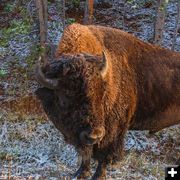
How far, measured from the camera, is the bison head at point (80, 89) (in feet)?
Result: 14.6

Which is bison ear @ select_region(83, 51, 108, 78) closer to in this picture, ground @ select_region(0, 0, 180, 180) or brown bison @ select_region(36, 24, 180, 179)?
brown bison @ select_region(36, 24, 180, 179)

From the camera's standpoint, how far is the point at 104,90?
191 inches

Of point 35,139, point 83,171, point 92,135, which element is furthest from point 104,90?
point 35,139

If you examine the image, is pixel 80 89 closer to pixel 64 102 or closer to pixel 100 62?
pixel 64 102

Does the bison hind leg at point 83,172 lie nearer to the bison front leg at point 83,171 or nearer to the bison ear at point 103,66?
the bison front leg at point 83,171

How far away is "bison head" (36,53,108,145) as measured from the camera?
4.46 metres

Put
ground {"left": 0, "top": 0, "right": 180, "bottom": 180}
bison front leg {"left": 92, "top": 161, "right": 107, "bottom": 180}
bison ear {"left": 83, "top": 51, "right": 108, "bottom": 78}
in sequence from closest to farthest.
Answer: bison ear {"left": 83, "top": 51, "right": 108, "bottom": 78} < bison front leg {"left": 92, "top": 161, "right": 107, "bottom": 180} < ground {"left": 0, "top": 0, "right": 180, "bottom": 180}

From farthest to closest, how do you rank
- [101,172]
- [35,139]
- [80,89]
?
[35,139] < [101,172] < [80,89]

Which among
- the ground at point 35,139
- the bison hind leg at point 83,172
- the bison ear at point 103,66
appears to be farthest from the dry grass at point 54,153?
the bison ear at point 103,66

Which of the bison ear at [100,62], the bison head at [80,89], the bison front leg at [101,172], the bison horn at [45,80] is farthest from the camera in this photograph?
the bison front leg at [101,172]

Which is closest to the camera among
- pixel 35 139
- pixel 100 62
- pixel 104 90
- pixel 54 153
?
pixel 100 62

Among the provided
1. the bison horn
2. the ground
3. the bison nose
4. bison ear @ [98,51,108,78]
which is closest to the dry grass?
the ground

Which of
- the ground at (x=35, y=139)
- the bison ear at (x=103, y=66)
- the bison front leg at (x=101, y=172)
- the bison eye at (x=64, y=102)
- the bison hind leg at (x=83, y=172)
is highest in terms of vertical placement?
the bison ear at (x=103, y=66)

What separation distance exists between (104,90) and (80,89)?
18.6 inches
